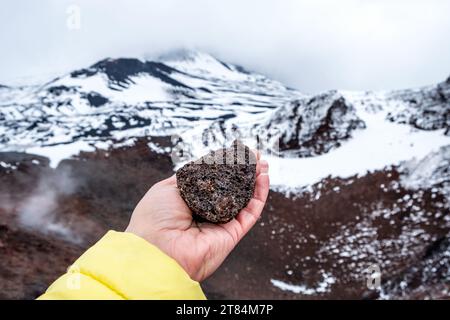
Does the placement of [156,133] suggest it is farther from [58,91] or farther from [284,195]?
[58,91]

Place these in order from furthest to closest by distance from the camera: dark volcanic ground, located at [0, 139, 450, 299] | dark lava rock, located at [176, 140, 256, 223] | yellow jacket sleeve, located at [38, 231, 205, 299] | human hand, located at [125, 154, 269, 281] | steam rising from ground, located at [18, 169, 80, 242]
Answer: steam rising from ground, located at [18, 169, 80, 242], dark volcanic ground, located at [0, 139, 450, 299], dark lava rock, located at [176, 140, 256, 223], human hand, located at [125, 154, 269, 281], yellow jacket sleeve, located at [38, 231, 205, 299]

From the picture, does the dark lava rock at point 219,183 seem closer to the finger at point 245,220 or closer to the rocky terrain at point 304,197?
the finger at point 245,220

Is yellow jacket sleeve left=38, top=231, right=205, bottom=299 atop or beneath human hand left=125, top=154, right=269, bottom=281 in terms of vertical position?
atop

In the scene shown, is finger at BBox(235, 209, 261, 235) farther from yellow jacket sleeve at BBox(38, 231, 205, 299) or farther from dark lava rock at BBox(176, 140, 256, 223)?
yellow jacket sleeve at BBox(38, 231, 205, 299)

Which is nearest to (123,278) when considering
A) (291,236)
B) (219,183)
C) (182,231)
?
(182,231)

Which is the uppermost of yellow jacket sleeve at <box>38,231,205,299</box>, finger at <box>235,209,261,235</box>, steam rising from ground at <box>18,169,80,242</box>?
yellow jacket sleeve at <box>38,231,205,299</box>

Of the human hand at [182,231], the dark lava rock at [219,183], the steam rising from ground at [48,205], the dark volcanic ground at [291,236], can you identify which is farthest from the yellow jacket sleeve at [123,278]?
the steam rising from ground at [48,205]

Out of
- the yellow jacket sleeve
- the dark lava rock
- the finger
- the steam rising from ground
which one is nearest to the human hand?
the finger
